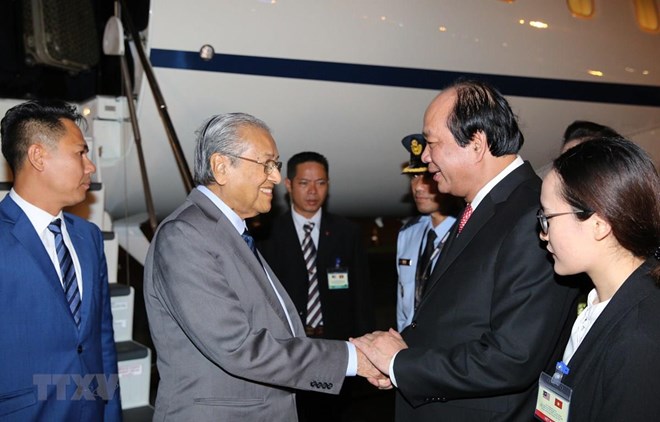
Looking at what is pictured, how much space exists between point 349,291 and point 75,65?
2999 millimetres

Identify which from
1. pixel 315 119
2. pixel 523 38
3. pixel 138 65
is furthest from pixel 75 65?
pixel 523 38

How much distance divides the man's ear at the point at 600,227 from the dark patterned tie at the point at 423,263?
1608 millimetres

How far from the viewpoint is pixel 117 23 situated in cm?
434

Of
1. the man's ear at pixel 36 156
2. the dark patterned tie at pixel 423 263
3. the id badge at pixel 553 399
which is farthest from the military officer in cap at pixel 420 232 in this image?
the man's ear at pixel 36 156

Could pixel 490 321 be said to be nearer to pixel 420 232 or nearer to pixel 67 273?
pixel 67 273

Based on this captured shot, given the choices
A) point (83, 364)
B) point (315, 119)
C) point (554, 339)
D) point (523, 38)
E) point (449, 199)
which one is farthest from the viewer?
point (523, 38)

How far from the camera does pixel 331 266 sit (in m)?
4.04

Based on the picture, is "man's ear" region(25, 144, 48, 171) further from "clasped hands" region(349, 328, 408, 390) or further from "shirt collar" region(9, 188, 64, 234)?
"clasped hands" region(349, 328, 408, 390)

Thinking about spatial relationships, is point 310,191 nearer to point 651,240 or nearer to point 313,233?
point 313,233

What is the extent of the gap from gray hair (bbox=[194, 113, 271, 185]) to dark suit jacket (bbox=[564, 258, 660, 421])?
123 centimetres

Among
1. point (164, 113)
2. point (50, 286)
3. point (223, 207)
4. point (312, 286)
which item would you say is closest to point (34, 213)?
point (50, 286)

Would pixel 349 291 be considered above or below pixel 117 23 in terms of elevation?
below

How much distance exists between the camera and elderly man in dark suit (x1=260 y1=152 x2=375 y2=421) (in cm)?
393

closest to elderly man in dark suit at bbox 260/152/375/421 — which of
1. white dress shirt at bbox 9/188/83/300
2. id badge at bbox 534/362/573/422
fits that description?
white dress shirt at bbox 9/188/83/300
